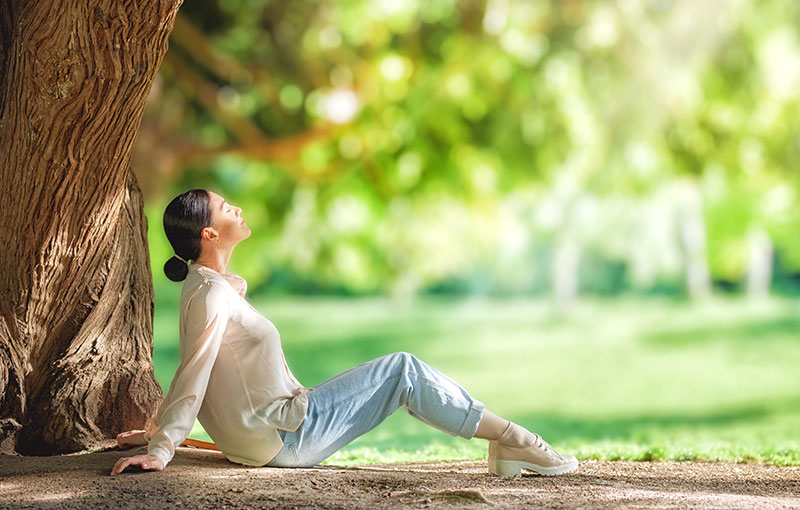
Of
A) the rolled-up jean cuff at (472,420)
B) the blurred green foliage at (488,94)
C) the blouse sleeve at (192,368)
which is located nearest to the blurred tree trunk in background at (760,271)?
the blurred green foliage at (488,94)

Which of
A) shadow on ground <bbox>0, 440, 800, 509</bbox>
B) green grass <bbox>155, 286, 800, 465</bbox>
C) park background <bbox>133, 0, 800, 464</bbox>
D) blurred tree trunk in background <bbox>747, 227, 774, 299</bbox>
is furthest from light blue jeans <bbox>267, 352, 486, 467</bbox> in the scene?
blurred tree trunk in background <bbox>747, 227, 774, 299</bbox>

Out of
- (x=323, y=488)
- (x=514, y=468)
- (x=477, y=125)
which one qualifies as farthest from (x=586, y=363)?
(x=323, y=488)

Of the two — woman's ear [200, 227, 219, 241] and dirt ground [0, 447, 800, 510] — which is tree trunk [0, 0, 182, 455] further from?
woman's ear [200, 227, 219, 241]

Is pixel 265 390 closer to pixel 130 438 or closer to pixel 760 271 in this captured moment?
pixel 130 438

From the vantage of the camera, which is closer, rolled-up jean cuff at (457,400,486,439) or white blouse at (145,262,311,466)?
white blouse at (145,262,311,466)

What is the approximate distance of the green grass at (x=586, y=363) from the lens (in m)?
7.11

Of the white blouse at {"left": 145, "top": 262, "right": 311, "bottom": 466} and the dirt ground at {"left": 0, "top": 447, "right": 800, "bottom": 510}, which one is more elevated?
the white blouse at {"left": 145, "top": 262, "right": 311, "bottom": 466}

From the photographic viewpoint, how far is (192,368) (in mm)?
3492

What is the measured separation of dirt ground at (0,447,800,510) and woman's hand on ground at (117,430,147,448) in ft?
0.12

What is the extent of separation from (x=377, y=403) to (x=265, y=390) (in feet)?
1.46

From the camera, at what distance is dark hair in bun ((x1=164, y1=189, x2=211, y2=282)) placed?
3715 millimetres

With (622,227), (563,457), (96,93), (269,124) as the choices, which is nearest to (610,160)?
(269,124)

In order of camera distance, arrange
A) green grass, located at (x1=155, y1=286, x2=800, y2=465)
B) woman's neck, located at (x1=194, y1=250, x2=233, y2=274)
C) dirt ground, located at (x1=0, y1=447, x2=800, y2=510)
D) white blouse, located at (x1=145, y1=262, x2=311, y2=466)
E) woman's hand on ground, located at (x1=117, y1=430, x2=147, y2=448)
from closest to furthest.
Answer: dirt ground, located at (x1=0, y1=447, x2=800, y2=510)
white blouse, located at (x1=145, y1=262, x2=311, y2=466)
woman's neck, located at (x1=194, y1=250, x2=233, y2=274)
woman's hand on ground, located at (x1=117, y1=430, x2=147, y2=448)
green grass, located at (x1=155, y1=286, x2=800, y2=465)

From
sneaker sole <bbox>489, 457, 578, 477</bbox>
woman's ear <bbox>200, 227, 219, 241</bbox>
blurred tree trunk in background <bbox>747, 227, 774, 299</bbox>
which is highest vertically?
blurred tree trunk in background <bbox>747, 227, 774, 299</bbox>
